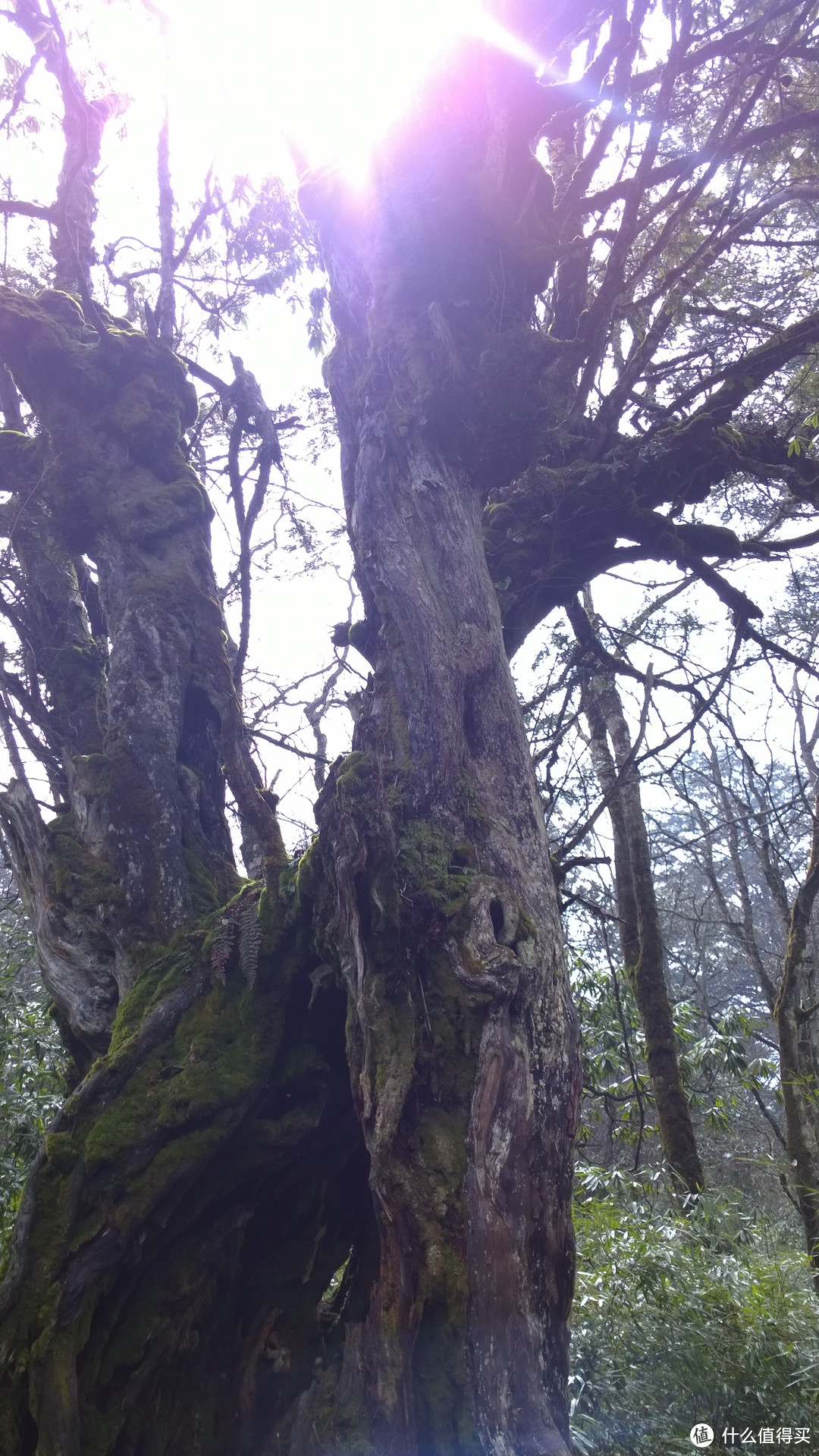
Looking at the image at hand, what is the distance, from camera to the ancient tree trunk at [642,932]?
6.31m

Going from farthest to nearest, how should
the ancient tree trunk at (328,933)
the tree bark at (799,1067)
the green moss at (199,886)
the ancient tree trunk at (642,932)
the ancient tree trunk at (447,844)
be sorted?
the ancient tree trunk at (642,932)
the tree bark at (799,1067)
the green moss at (199,886)
the ancient tree trunk at (328,933)
the ancient tree trunk at (447,844)

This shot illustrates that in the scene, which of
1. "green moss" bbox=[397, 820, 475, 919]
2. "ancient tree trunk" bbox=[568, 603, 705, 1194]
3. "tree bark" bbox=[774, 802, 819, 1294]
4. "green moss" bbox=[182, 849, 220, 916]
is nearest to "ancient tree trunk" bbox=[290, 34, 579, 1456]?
"green moss" bbox=[397, 820, 475, 919]

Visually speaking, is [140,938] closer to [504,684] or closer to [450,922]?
[450,922]

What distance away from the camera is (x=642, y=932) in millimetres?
7055

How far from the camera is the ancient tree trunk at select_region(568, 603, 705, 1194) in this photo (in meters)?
6.31

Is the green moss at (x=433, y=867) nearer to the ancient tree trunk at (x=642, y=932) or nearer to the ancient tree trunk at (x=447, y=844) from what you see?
the ancient tree trunk at (x=447, y=844)

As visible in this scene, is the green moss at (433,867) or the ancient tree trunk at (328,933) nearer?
the ancient tree trunk at (328,933)

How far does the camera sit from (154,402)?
16.8 feet

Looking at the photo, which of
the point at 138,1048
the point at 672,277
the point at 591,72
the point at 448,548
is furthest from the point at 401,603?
the point at 591,72

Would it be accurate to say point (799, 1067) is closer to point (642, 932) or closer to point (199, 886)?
point (642, 932)

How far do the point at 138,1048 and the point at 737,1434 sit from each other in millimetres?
3126

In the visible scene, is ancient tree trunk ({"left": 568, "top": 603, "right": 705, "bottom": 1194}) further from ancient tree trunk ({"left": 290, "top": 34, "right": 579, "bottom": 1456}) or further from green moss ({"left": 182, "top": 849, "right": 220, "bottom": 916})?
green moss ({"left": 182, "top": 849, "right": 220, "bottom": 916})

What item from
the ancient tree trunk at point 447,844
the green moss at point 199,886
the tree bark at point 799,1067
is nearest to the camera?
the ancient tree trunk at point 447,844

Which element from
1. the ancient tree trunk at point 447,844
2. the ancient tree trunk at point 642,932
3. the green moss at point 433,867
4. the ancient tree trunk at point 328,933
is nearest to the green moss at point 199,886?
the ancient tree trunk at point 328,933
